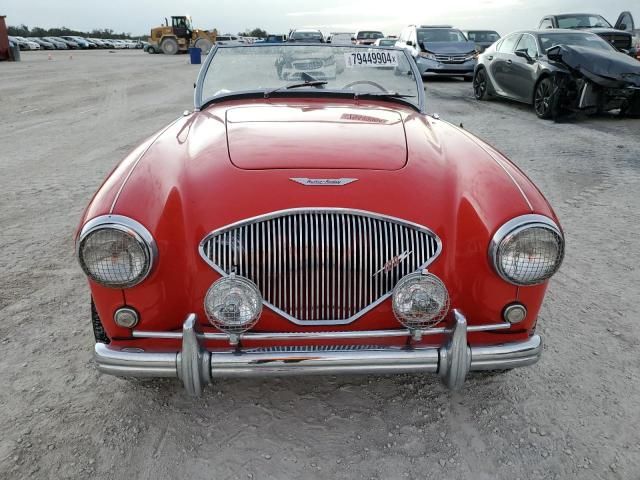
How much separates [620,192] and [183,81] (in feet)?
48.2

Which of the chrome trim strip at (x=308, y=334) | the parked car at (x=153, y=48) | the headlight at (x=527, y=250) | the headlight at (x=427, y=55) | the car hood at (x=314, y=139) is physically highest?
the car hood at (x=314, y=139)

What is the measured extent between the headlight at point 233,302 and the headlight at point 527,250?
94 centimetres

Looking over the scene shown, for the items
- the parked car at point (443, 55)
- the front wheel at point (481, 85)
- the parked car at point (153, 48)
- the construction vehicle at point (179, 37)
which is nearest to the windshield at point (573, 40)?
the front wheel at point (481, 85)

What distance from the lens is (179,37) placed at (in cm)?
3816

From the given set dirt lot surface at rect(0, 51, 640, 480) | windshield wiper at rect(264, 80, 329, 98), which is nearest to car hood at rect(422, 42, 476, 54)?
dirt lot surface at rect(0, 51, 640, 480)

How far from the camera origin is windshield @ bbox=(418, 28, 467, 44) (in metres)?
15.7

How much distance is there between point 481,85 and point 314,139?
33.6 feet

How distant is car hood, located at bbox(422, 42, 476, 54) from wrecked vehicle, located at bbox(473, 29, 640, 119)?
4.97 m

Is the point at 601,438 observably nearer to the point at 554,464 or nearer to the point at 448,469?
the point at 554,464

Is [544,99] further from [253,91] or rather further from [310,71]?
[253,91]

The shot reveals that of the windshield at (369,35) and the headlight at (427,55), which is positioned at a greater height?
the headlight at (427,55)

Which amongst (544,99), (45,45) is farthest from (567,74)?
(45,45)

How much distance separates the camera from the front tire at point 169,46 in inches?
1484

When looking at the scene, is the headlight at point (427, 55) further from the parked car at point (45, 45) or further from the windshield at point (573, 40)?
the parked car at point (45, 45)
